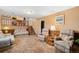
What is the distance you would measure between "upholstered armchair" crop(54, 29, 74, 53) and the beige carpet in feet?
0.60

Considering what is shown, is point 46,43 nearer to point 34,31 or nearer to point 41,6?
point 34,31

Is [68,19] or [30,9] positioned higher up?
[30,9]

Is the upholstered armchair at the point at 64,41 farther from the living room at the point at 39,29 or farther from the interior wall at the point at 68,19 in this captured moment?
the interior wall at the point at 68,19

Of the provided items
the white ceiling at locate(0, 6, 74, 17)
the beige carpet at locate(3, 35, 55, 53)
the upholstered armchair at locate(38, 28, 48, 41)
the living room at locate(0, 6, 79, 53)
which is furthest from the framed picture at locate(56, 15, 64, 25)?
the beige carpet at locate(3, 35, 55, 53)

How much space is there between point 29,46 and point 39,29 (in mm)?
531

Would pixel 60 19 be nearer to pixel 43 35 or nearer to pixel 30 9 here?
pixel 43 35

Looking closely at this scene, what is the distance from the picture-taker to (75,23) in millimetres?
2762

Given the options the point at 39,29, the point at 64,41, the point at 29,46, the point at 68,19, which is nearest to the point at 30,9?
the point at 39,29

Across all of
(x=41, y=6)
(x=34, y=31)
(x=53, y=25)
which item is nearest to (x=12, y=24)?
(x=34, y=31)

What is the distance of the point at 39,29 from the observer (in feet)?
9.33
